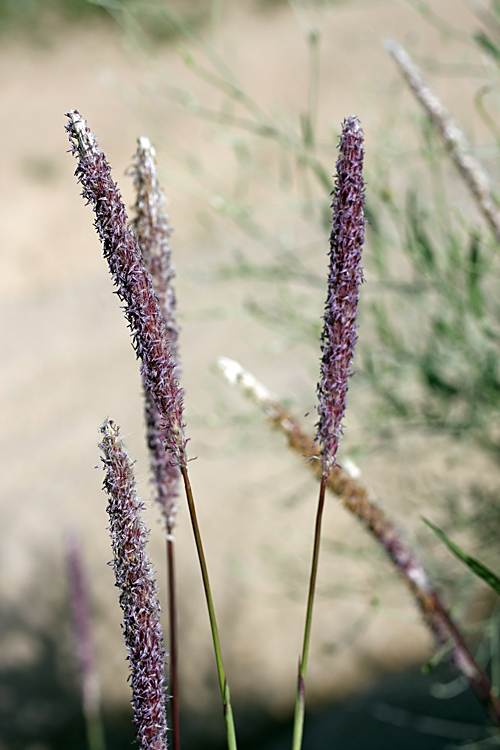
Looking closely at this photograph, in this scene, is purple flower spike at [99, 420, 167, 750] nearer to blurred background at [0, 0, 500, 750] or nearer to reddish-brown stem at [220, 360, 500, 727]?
blurred background at [0, 0, 500, 750]

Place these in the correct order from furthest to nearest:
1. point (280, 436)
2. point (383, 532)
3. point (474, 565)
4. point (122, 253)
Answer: point (280, 436) < point (383, 532) < point (474, 565) < point (122, 253)

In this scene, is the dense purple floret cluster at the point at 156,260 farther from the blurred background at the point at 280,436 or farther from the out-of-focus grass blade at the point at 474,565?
the out-of-focus grass blade at the point at 474,565

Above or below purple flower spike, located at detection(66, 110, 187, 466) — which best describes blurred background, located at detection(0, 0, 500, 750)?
above

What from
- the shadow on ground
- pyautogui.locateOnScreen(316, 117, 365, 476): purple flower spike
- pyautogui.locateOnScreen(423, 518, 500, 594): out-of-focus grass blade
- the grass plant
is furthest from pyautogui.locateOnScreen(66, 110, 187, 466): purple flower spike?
the shadow on ground

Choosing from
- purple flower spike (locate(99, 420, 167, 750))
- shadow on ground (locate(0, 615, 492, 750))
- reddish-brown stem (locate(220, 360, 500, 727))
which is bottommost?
purple flower spike (locate(99, 420, 167, 750))

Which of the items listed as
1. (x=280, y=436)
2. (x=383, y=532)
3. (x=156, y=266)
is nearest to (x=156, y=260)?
(x=156, y=266)

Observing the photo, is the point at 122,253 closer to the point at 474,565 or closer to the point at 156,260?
the point at 156,260
